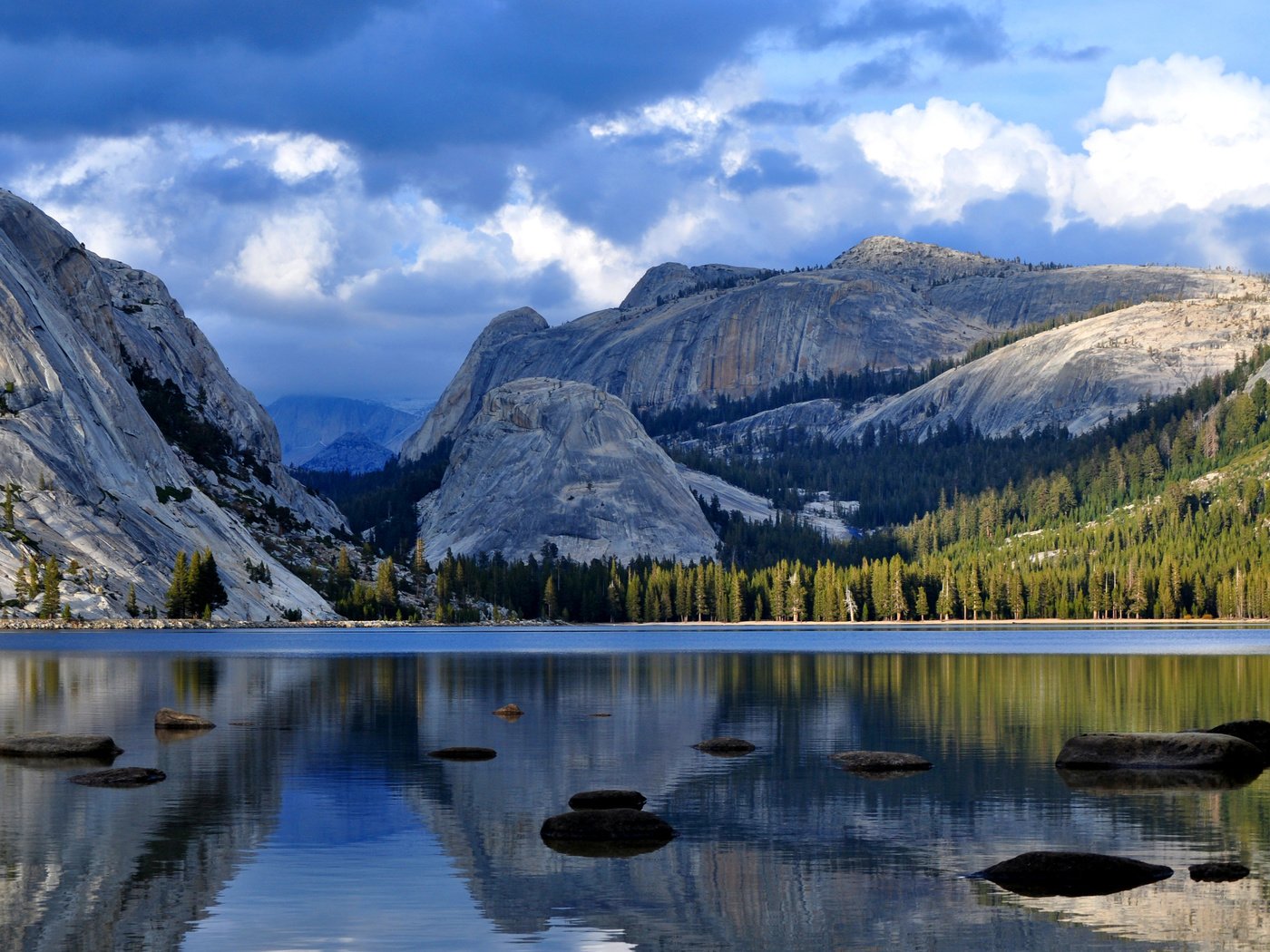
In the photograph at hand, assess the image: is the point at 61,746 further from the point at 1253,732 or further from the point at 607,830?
the point at 1253,732

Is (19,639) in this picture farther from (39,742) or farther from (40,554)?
(39,742)

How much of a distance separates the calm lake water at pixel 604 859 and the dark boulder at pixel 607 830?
1.82 ft

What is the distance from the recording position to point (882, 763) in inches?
2068

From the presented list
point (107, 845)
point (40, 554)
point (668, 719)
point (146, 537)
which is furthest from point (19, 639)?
point (107, 845)

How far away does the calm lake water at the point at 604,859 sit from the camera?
98.9 feet

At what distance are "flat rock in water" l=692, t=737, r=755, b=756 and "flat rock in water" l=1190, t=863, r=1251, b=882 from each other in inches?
933

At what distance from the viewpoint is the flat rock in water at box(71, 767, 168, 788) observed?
48.6m

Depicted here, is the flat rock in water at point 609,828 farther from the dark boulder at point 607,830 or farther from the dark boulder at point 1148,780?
the dark boulder at point 1148,780

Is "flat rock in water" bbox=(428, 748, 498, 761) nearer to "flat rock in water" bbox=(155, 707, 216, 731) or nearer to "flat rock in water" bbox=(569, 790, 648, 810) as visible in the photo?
"flat rock in water" bbox=(569, 790, 648, 810)

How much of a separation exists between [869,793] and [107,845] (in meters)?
21.3

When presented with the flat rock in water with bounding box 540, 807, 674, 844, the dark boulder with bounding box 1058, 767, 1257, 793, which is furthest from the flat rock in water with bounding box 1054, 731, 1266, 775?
the flat rock in water with bounding box 540, 807, 674, 844

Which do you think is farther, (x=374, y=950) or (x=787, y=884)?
(x=787, y=884)

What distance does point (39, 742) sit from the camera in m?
55.8

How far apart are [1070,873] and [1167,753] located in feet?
64.4
